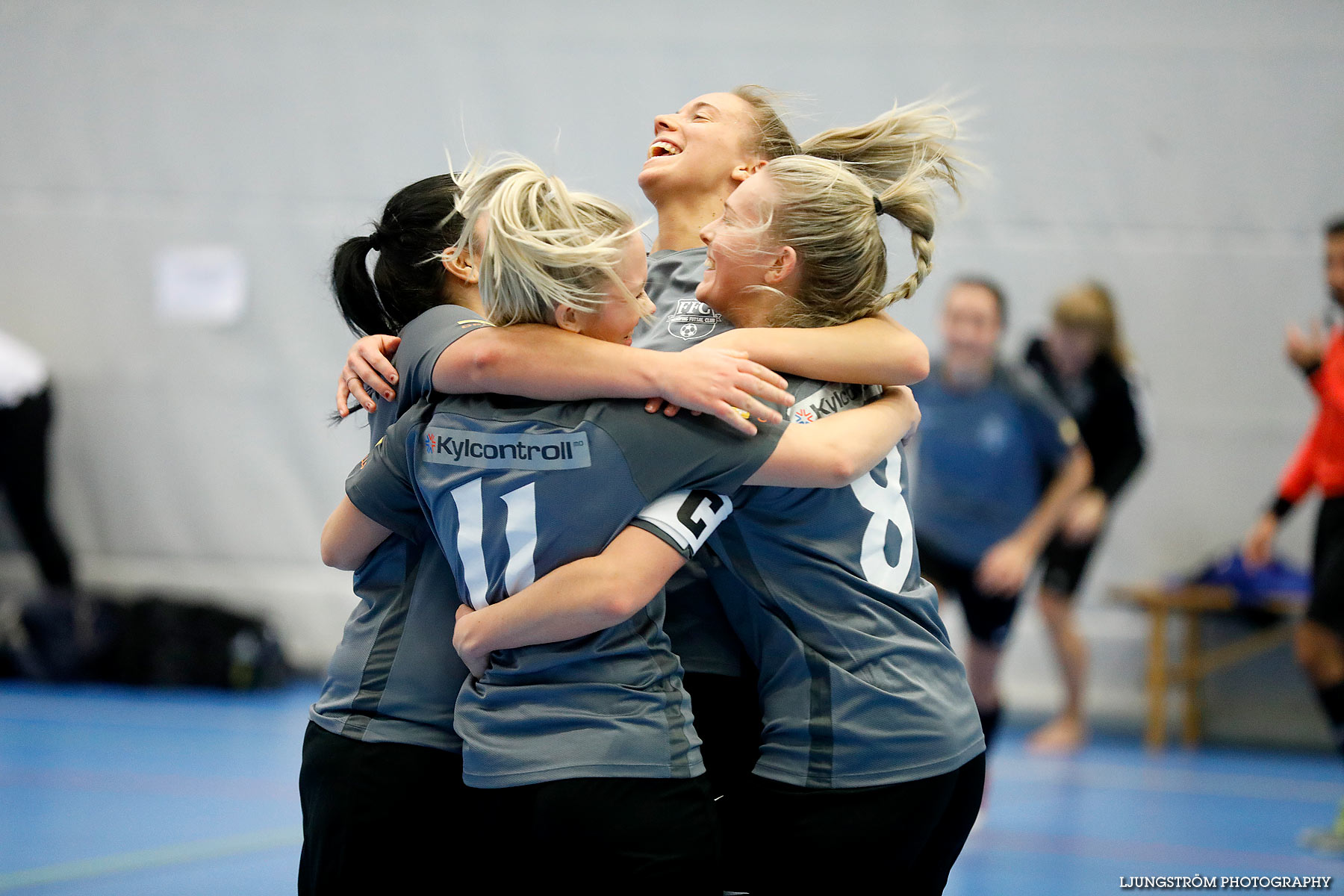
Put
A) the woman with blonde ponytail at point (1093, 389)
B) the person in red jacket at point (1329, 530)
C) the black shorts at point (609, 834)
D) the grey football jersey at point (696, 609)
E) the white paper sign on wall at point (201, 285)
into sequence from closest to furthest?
1. the black shorts at point (609, 834)
2. the grey football jersey at point (696, 609)
3. the person in red jacket at point (1329, 530)
4. the woman with blonde ponytail at point (1093, 389)
5. the white paper sign on wall at point (201, 285)

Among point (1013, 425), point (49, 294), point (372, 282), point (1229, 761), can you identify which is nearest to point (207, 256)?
point (49, 294)

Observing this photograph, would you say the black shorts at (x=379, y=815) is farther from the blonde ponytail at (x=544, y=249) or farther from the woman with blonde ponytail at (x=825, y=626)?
the blonde ponytail at (x=544, y=249)

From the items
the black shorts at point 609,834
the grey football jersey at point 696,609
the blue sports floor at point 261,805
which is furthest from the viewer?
the blue sports floor at point 261,805

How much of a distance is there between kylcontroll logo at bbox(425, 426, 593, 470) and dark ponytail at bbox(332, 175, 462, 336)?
0.44 m

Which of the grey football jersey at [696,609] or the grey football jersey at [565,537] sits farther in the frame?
the grey football jersey at [696,609]

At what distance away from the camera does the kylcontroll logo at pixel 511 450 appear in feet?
5.28

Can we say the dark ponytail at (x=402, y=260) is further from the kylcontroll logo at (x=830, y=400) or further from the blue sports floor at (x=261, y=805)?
the blue sports floor at (x=261, y=805)

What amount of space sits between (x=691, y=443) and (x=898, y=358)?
16.8 inches

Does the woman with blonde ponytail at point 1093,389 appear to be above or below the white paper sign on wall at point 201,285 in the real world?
below

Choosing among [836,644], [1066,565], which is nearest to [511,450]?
[836,644]

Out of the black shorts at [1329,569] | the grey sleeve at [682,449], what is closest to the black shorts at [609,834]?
the grey sleeve at [682,449]

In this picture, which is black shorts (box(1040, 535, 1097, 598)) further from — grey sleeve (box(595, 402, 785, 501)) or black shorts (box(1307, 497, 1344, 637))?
grey sleeve (box(595, 402, 785, 501))

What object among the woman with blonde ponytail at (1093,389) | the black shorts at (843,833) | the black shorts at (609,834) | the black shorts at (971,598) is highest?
the black shorts at (609,834)

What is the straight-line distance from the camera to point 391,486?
1.81 meters
